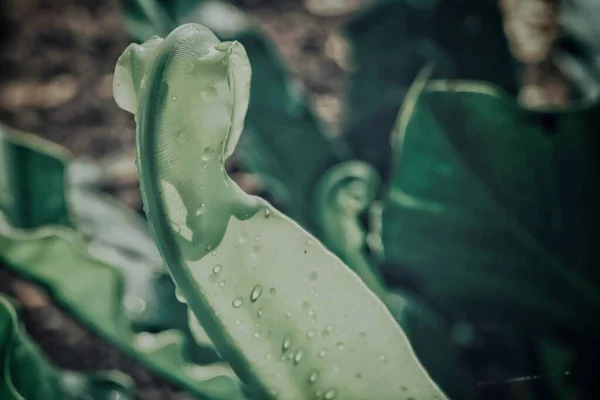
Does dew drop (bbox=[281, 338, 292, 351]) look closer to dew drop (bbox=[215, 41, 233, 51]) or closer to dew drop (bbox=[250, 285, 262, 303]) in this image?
dew drop (bbox=[250, 285, 262, 303])

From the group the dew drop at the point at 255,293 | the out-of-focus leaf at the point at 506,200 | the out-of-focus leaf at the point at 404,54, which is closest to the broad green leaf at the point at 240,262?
the dew drop at the point at 255,293

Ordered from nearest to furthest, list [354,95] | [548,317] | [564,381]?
[564,381], [548,317], [354,95]

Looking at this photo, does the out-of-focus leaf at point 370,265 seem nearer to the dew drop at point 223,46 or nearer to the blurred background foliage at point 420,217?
the blurred background foliage at point 420,217

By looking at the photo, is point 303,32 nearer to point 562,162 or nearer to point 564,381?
point 562,162

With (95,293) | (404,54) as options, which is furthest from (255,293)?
(404,54)

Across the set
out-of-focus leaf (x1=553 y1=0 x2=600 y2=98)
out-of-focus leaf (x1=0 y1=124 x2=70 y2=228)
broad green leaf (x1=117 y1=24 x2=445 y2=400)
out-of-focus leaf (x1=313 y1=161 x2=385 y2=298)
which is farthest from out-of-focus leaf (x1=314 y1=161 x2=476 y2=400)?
out-of-focus leaf (x1=553 y1=0 x2=600 y2=98)

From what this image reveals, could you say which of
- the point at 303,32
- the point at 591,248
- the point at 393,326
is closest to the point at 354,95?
the point at 303,32

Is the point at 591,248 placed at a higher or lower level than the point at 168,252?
lower
